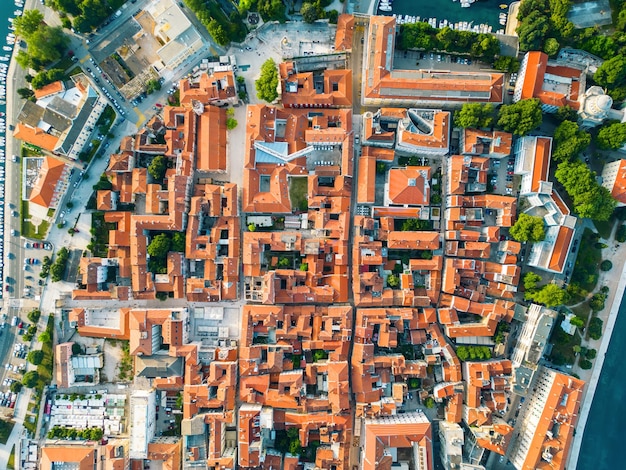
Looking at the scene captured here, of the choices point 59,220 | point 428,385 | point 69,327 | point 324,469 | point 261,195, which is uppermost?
point 261,195

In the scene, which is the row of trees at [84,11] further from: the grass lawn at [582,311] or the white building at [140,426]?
the grass lawn at [582,311]

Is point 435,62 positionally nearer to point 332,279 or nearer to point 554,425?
point 332,279

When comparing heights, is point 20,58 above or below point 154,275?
above

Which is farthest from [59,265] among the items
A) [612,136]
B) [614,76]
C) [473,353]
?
[614,76]

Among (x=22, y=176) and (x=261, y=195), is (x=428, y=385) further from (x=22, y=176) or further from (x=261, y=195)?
(x=22, y=176)

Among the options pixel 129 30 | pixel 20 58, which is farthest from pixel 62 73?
pixel 129 30

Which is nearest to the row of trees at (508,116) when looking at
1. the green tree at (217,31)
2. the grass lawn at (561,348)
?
the grass lawn at (561,348)

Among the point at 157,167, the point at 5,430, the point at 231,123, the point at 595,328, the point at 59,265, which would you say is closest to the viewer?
the point at 157,167
